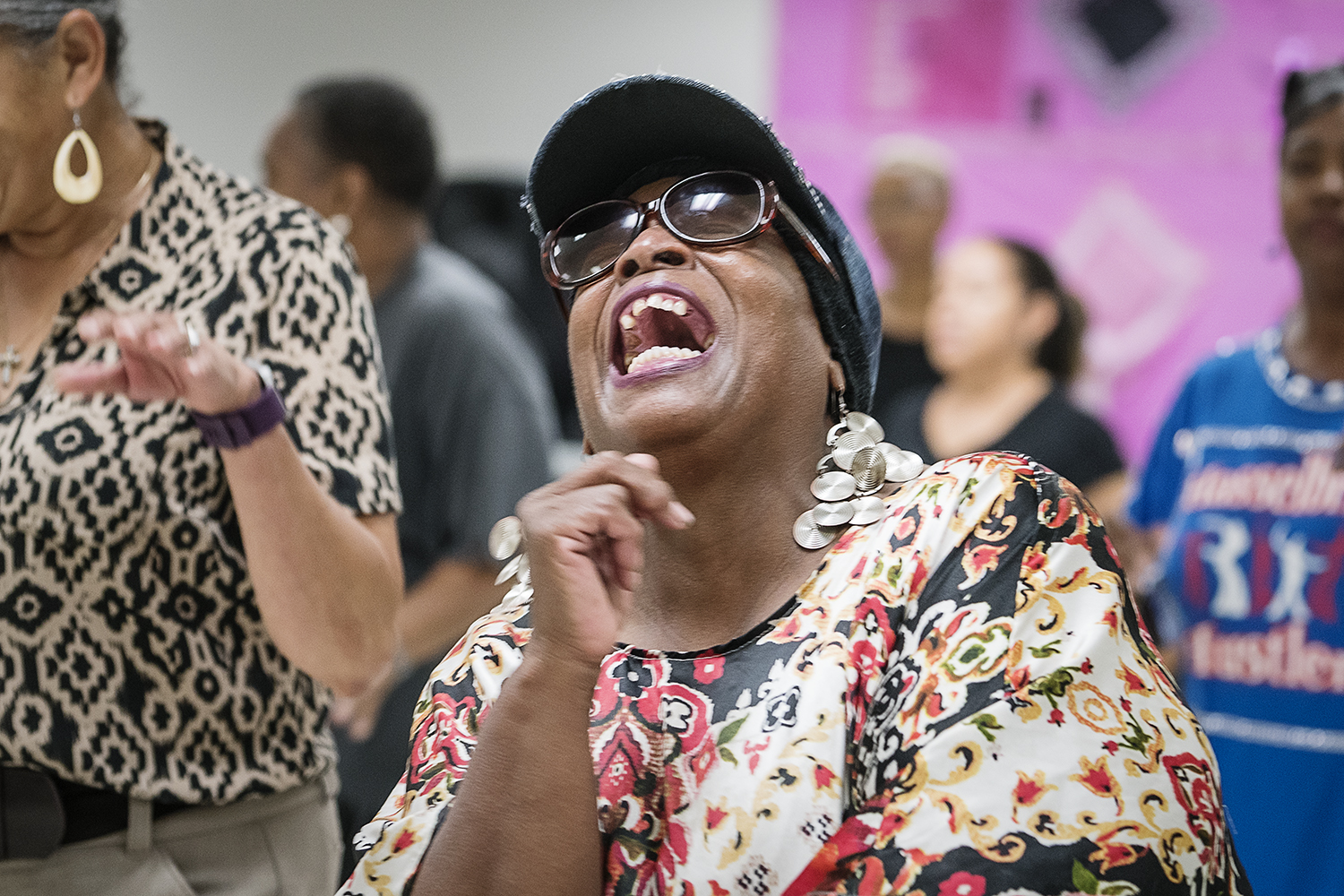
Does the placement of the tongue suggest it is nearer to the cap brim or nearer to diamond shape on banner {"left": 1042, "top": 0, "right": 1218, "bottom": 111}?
the cap brim

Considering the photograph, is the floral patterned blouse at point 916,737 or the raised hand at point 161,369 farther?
the raised hand at point 161,369

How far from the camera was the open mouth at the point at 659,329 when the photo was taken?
1.55 meters

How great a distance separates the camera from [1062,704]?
125 cm

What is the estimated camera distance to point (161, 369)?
1654mm

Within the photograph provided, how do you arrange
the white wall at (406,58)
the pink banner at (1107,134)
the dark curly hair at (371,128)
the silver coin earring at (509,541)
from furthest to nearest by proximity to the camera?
the white wall at (406,58) < the pink banner at (1107,134) < the dark curly hair at (371,128) < the silver coin earring at (509,541)

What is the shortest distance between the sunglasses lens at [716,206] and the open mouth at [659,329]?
82mm

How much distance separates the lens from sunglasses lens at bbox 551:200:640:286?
5.41ft

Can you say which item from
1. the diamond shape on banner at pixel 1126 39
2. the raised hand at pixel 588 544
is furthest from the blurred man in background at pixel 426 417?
the diamond shape on banner at pixel 1126 39

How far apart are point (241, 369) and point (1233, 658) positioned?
1.85 metres

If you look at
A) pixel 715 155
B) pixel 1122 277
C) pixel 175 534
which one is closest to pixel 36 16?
pixel 175 534

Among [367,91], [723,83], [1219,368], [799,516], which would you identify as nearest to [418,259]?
[367,91]

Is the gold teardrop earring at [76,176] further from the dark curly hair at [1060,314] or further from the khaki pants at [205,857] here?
the dark curly hair at [1060,314]

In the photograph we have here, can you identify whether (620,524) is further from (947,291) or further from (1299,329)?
A: (947,291)

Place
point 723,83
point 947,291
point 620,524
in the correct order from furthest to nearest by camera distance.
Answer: point 723,83
point 947,291
point 620,524
